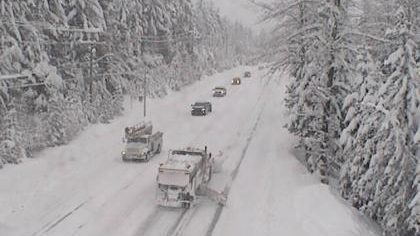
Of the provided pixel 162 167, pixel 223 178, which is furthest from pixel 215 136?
pixel 162 167

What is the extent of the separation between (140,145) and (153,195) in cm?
739

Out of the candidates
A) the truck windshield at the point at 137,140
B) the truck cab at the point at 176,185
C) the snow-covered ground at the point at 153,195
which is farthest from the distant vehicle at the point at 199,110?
the truck cab at the point at 176,185

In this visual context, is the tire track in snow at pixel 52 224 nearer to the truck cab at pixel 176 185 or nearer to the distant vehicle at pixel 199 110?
the truck cab at pixel 176 185

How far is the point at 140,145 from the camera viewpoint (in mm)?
33312

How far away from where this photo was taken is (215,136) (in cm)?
4372

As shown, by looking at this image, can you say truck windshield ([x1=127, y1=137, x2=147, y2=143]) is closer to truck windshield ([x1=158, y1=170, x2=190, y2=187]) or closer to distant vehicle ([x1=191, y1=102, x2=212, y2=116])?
truck windshield ([x1=158, y1=170, x2=190, y2=187])

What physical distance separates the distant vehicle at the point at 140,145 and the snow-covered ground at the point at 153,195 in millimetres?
522

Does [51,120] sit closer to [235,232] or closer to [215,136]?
[215,136]

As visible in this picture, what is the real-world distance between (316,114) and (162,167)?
935cm

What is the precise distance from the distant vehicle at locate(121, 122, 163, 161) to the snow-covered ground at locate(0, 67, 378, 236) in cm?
52

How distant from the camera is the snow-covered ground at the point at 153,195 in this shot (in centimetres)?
2183

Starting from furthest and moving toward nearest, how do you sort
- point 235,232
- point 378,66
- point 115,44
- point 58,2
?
point 115,44, point 58,2, point 378,66, point 235,232

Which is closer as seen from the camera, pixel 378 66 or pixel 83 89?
pixel 378 66

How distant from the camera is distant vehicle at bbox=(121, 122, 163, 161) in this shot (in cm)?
3288
